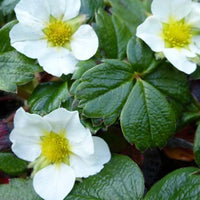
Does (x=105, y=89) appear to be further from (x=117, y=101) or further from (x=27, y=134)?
(x=27, y=134)

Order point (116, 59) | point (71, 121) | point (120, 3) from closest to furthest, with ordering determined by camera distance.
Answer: point (71, 121) → point (116, 59) → point (120, 3)

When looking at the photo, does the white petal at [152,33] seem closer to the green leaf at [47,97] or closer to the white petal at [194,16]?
the white petal at [194,16]

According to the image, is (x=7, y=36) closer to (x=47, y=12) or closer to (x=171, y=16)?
(x=47, y=12)

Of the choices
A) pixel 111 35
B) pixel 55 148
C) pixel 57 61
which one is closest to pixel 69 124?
pixel 55 148

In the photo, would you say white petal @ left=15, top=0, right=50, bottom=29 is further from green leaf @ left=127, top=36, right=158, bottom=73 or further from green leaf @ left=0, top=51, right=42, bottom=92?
green leaf @ left=127, top=36, right=158, bottom=73

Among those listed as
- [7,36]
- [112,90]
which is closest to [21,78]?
[7,36]

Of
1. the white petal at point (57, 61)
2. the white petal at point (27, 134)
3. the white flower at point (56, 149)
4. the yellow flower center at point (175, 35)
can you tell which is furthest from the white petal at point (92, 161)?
the yellow flower center at point (175, 35)
